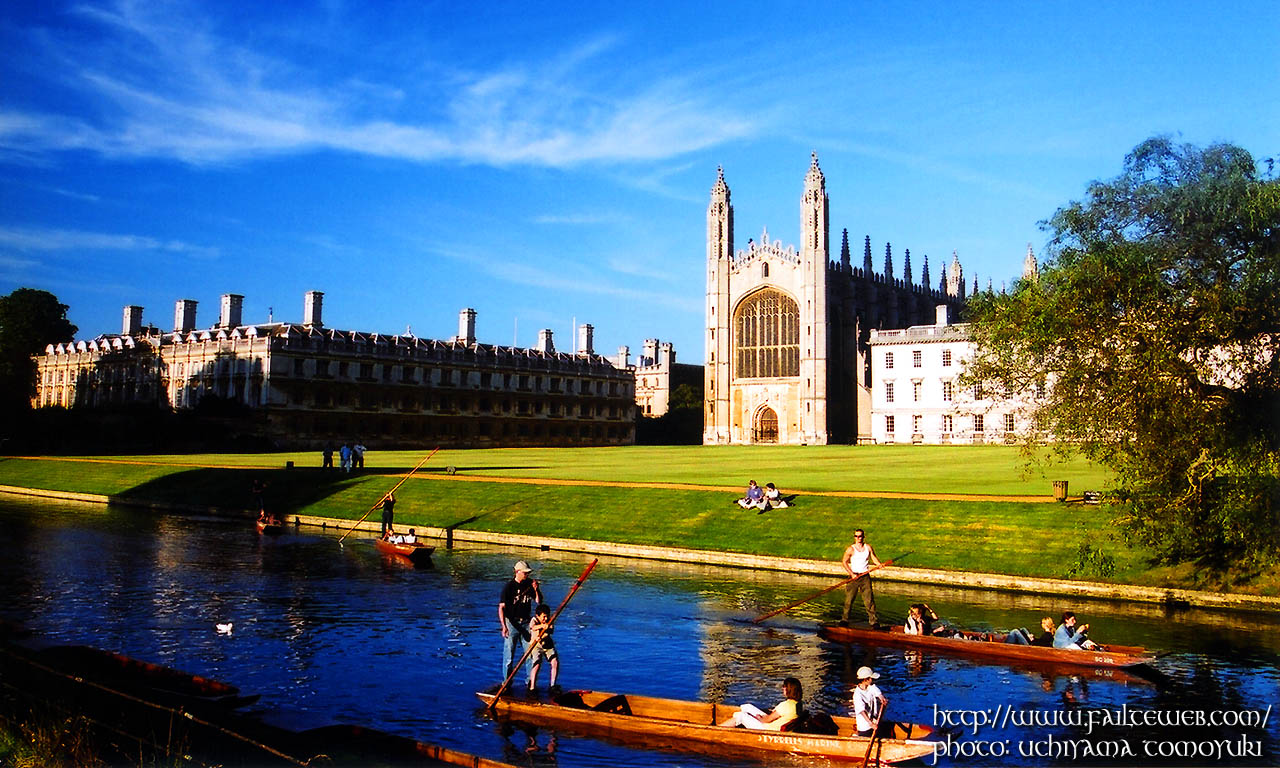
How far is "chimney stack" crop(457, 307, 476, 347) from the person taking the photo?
116 m

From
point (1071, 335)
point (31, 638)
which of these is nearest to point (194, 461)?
point (31, 638)

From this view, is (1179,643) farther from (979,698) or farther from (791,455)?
(791,455)

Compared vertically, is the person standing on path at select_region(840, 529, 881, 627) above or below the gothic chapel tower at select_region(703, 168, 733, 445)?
below

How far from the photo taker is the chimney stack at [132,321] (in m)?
114

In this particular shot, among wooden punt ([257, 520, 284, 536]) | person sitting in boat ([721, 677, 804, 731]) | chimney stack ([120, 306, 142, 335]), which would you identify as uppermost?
chimney stack ([120, 306, 142, 335])

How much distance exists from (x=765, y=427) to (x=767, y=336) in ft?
31.9

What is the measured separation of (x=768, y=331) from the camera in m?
113

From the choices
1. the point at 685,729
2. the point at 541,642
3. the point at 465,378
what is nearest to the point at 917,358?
the point at 465,378

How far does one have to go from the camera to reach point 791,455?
255 ft

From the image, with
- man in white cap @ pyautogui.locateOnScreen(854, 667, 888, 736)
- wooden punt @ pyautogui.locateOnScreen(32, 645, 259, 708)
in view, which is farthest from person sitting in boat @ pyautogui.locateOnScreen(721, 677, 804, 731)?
wooden punt @ pyautogui.locateOnScreen(32, 645, 259, 708)

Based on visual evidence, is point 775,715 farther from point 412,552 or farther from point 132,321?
point 132,321

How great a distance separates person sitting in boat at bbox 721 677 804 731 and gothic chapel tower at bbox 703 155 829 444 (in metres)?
92.0

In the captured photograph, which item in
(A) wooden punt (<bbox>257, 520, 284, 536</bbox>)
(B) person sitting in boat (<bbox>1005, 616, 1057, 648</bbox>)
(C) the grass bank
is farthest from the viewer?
(A) wooden punt (<bbox>257, 520, 284, 536</bbox>)

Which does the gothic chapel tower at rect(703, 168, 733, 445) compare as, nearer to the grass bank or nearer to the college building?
the college building
